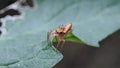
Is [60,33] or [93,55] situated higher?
[60,33]

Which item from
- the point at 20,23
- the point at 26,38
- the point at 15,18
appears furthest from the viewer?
the point at 15,18

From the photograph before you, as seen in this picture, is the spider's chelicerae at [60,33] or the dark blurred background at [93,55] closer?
the spider's chelicerae at [60,33]

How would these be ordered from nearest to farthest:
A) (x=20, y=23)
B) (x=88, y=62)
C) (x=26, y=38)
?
(x=26, y=38), (x=20, y=23), (x=88, y=62)

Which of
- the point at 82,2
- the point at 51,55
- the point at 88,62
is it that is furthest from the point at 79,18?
the point at 88,62

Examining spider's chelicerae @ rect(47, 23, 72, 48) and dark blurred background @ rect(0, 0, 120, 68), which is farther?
dark blurred background @ rect(0, 0, 120, 68)

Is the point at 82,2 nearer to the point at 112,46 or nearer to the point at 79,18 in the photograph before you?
the point at 79,18

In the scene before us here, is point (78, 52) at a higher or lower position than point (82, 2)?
lower

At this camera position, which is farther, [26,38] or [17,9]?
[17,9]

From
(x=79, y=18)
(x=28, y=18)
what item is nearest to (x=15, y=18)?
(x=28, y=18)

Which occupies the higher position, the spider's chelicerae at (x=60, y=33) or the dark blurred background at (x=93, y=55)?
the spider's chelicerae at (x=60, y=33)

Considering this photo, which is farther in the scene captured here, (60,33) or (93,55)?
(93,55)

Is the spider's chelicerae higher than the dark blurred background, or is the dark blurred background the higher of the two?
the spider's chelicerae
